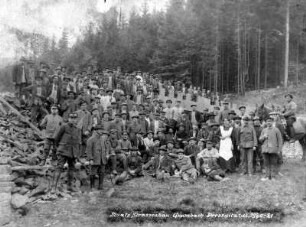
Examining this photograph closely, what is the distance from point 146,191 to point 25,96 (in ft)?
25.0

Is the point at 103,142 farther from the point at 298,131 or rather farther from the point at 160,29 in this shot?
the point at 160,29

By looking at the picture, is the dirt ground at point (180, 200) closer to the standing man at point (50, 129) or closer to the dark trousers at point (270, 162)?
the dark trousers at point (270, 162)

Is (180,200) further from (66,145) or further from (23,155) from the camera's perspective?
(23,155)

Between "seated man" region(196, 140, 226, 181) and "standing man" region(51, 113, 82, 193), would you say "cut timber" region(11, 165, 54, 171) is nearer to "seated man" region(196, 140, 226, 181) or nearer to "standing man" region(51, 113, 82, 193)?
"standing man" region(51, 113, 82, 193)

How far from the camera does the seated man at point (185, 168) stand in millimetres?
12875

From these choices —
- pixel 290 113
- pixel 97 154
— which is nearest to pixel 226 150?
pixel 290 113

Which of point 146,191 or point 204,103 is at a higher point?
point 204,103

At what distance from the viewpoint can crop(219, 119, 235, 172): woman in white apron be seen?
13.3 m

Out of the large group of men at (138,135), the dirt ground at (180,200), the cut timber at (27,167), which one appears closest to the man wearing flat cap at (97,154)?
the large group of men at (138,135)

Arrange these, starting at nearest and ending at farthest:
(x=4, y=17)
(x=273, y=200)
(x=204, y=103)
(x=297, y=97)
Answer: (x=273, y=200)
(x=4, y=17)
(x=204, y=103)
(x=297, y=97)

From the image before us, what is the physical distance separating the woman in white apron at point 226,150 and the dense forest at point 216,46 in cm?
1948

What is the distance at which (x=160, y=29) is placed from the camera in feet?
127

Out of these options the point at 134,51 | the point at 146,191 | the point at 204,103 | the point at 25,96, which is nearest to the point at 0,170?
the point at 146,191

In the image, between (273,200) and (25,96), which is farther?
(25,96)
